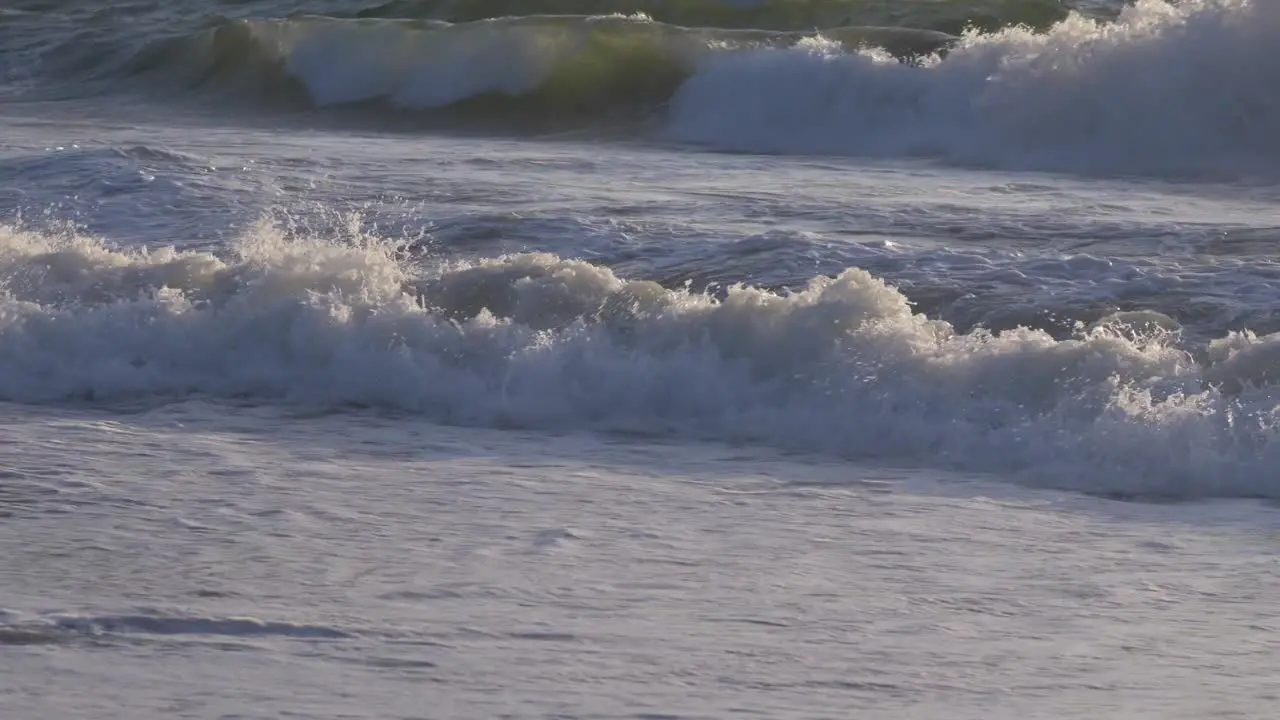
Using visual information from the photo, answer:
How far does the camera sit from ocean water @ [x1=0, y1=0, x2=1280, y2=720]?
3.94m

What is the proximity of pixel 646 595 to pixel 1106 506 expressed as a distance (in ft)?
4.95

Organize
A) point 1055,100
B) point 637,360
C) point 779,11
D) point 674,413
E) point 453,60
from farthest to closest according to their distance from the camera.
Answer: point 779,11 → point 453,60 → point 1055,100 → point 637,360 → point 674,413

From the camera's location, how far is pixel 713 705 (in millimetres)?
3678

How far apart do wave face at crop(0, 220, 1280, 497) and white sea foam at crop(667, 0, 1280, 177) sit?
5.13 m

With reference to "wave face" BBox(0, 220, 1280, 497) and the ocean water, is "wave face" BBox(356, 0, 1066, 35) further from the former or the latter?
"wave face" BBox(0, 220, 1280, 497)

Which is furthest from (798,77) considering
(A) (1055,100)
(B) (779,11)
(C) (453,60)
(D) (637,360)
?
(D) (637,360)

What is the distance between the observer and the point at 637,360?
6605 millimetres

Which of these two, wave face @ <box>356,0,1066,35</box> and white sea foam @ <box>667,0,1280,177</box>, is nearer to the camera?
white sea foam @ <box>667,0,1280,177</box>

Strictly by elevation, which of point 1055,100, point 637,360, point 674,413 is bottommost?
point 674,413

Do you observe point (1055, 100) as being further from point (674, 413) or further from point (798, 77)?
point (674, 413)

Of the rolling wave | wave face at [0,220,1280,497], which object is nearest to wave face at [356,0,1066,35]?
the rolling wave

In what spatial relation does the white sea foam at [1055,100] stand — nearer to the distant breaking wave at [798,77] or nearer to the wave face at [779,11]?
the distant breaking wave at [798,77]

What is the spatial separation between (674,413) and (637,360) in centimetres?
37

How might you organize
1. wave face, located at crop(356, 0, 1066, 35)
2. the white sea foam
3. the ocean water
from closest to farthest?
the ocean water
the white sea foam
wave face, located at crop(356, 0, 1066, 35)
